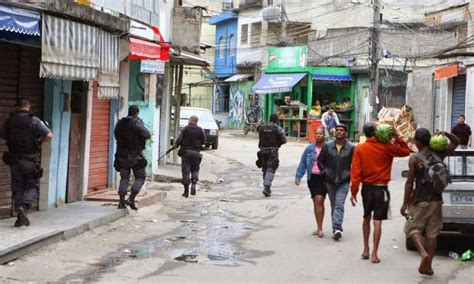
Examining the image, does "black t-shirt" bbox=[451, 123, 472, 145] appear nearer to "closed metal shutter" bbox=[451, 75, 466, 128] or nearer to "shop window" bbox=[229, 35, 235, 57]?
"closed metal shutter" bbox=[451, 75, 466, 128]

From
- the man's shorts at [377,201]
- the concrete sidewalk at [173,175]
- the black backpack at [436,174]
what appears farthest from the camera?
the concrete sidewalk at [173,175]

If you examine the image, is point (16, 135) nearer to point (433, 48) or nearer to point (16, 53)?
point (16, 53)

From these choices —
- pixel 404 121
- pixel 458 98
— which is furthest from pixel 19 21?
pixel 404 121

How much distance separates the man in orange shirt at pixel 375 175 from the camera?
8.91 m

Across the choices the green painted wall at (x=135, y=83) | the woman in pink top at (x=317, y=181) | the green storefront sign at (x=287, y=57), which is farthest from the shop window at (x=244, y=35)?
the woman in pink top at (x=317, y=181)

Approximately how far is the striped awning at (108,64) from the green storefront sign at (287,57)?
28.8 metres

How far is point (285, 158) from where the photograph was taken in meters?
26.9

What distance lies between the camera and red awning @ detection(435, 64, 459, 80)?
2542 cm

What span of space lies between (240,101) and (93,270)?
43.0m

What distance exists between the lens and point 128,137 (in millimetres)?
12164

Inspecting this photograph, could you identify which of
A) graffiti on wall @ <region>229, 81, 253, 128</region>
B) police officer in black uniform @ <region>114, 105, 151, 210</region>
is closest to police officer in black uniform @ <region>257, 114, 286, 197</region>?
police officer in black uniform @ <region>114, 105, 151, 210</region>

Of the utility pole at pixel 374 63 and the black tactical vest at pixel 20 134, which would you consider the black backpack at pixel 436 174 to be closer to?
the black tactical vest at pixel 20 134

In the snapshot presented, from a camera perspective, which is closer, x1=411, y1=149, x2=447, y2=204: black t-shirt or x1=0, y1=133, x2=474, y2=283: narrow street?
x1=0, y1=133, x2=474, y2=283: narrow street

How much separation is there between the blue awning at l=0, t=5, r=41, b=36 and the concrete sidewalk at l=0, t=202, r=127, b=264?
2.58 meters
